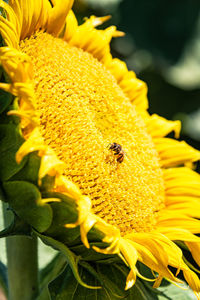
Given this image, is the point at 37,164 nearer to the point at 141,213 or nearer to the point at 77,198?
the point at 77,198

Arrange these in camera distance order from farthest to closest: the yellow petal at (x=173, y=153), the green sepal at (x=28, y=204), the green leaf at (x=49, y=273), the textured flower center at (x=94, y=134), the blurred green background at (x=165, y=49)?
the blurred green background at (x=165, y=49)
the yellow petal at (x=173, y=153)
the green leaf at (x=49, y=273)
the textured flower center at (x=94, y=134)
the green sepal at (x=28, y=204)

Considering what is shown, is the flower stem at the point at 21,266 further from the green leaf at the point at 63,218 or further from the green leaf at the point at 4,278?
the green leaf at the point at 63,218

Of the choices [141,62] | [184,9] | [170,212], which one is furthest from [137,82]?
[184,9]

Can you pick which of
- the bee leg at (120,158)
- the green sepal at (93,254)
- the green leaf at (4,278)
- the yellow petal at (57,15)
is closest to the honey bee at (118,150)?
the bee leg at (120,158)

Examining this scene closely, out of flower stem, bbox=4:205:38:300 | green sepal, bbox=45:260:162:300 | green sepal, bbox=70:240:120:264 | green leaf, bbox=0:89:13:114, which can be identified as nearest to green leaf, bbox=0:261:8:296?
flower stem, bbox=4:205:38:300

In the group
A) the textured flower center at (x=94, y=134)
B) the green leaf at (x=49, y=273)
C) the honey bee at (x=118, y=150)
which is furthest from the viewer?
the green leaf at (x=49, y=273)

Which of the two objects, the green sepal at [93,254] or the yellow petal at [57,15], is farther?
the yellow petal at [57,15]

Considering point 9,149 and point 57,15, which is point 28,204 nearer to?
point 9,149
